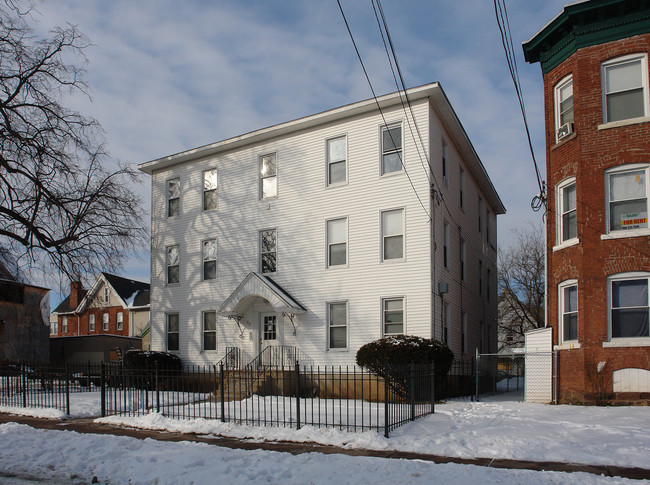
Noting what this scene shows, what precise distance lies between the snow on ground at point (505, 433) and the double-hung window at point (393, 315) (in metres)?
4.85

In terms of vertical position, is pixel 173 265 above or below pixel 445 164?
below

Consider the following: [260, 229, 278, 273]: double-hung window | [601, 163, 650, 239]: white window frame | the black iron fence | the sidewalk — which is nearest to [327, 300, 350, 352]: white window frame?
the black iron fence

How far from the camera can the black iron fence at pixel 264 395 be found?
12.7 meters

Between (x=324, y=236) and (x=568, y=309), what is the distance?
862 cm

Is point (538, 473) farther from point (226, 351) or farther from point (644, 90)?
point (226, 351)

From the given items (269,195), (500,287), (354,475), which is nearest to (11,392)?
(269,195)

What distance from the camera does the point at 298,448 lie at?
1048 cm

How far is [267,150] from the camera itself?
926 inches

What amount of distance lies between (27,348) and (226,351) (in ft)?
62.6

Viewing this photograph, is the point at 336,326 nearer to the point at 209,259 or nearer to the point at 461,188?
the point at 209,259

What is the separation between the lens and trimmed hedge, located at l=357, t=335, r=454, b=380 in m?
17.5

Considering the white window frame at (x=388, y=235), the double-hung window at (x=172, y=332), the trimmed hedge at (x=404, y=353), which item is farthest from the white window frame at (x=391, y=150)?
the double-hung window at (x=172, y=332)

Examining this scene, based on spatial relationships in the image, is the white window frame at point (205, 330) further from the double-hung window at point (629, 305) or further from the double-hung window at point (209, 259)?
the double-hung window at point (629, 305)

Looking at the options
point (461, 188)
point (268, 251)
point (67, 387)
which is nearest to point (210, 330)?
point (268, 251)
